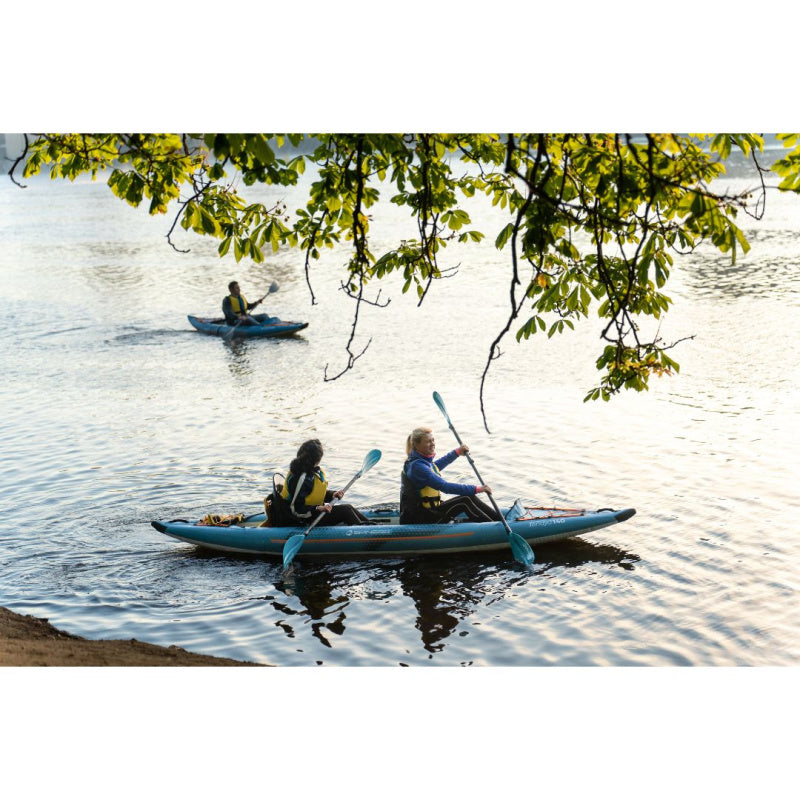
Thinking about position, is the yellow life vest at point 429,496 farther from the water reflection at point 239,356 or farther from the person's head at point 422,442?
the water reflection at point 239,356

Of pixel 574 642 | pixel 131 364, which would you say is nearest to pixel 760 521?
pixel 574 642

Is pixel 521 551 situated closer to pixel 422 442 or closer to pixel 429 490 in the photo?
pixel 429 490

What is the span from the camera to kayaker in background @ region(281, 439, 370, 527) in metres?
8.55

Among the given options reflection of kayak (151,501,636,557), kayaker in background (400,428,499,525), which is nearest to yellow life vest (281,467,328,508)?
reflection of kayak (151,501,636,557)

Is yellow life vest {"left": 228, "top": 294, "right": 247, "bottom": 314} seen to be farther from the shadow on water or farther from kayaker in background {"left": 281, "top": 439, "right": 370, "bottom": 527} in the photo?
the shadow on water

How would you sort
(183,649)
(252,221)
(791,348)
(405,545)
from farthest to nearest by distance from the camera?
(791,348) → (405,545) → (183,649) → (252,221)

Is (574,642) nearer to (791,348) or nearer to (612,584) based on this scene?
(612,584)

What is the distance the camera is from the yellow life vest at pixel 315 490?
8609mm

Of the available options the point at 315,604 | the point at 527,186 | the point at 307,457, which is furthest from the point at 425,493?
the point at 527,186

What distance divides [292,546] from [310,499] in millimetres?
453

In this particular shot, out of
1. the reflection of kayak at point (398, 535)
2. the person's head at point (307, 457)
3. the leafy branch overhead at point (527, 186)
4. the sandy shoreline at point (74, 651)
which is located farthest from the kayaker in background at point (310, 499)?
the leafy branch overhead at point (527, 186)

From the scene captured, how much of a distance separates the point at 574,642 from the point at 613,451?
4394 mm

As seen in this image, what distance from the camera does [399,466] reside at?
10.7 m

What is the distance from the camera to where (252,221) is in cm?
506
